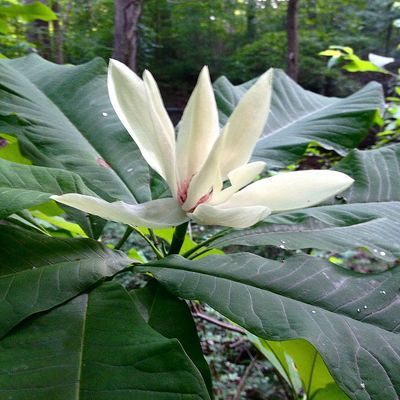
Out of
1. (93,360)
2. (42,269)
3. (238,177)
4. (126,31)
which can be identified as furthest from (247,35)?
(93,360)

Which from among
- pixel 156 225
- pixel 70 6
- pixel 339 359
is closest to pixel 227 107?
pixel 156 225

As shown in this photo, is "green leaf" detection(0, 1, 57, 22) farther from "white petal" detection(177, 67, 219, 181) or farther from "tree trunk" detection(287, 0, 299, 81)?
"tree trunk" detection(287, 0, 299, 81)

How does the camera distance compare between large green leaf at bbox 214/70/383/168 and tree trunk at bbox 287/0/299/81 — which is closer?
large green leaf at bbox 214/70/383/168

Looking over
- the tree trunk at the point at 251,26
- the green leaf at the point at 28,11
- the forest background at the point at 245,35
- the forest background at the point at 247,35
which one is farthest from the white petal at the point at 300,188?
the tree trunk at the point at 251,26

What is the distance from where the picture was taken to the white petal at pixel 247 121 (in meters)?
0.60

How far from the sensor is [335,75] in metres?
8.88

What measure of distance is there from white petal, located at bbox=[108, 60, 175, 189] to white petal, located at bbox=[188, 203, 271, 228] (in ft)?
0.28

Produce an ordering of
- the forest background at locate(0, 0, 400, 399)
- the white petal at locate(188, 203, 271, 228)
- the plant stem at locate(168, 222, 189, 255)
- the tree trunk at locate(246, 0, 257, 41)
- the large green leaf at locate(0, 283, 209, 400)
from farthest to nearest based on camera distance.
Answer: the tree trunk at locate(246, 0, 257, 41), the forest background at locate(0, 0, 400, 399), the plant stem at locate(168, 222, 189, 255), the white petal at locate(188, 203, 271, 228), the large green leaf at locate(0, 283, 209, 400)

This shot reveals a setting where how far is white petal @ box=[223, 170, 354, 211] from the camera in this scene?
0.56 metres

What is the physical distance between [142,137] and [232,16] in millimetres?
9934

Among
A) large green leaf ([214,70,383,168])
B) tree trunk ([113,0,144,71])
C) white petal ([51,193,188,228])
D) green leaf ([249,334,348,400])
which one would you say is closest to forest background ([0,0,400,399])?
tree trunk ([113,0,144,71])

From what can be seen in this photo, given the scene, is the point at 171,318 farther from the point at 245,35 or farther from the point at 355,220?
the point at 245,35

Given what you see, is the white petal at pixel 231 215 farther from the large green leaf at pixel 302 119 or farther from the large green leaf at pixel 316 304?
the large green leaf at pixel 302 119

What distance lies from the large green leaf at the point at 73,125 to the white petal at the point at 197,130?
13cm
